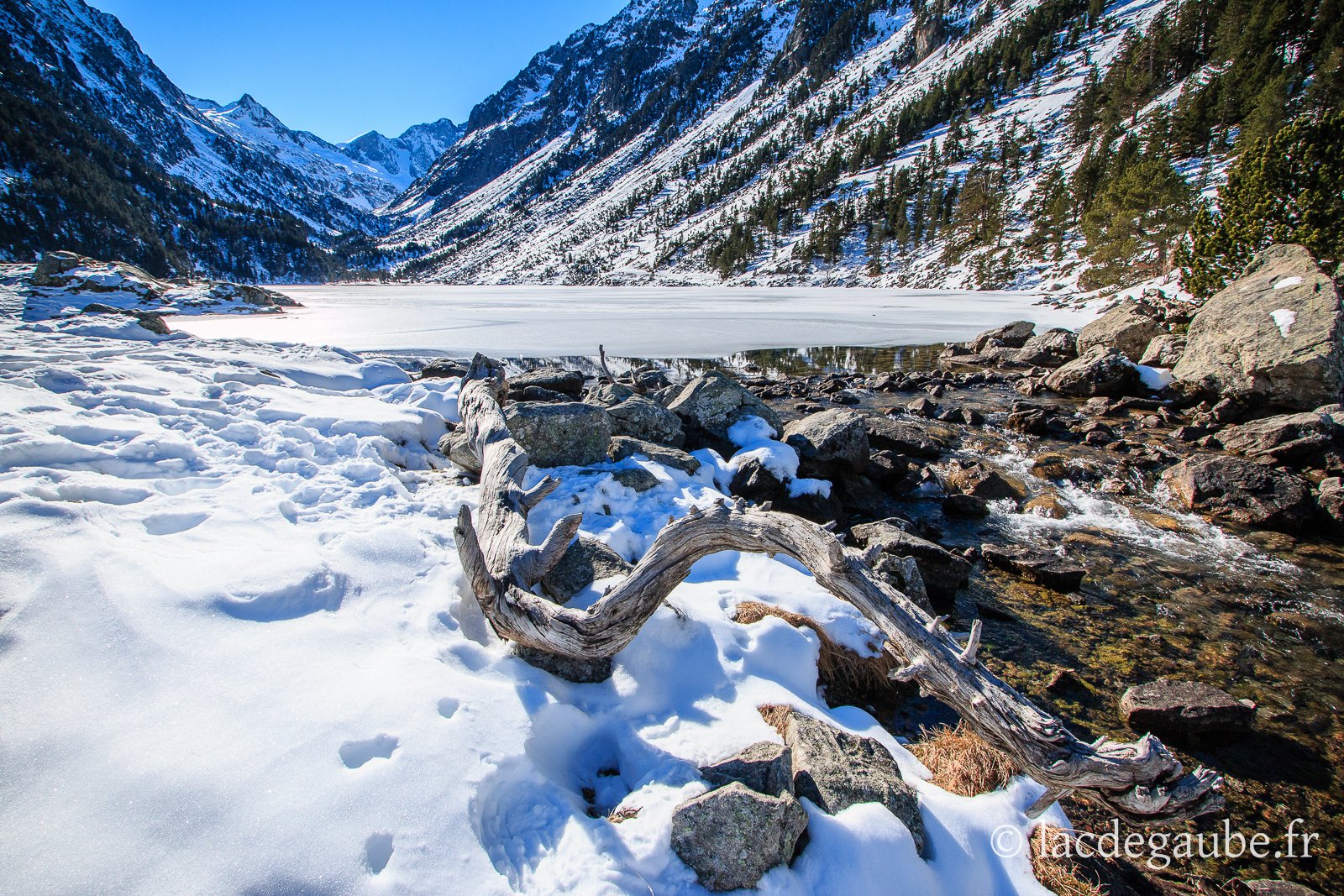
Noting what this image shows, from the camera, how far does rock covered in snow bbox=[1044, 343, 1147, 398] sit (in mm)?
13375

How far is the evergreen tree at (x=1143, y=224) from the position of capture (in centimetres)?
2542

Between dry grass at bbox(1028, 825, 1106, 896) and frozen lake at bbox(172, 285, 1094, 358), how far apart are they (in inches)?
736

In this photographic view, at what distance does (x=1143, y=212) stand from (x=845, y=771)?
121ft

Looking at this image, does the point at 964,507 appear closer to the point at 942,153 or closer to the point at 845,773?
the point at 845,773

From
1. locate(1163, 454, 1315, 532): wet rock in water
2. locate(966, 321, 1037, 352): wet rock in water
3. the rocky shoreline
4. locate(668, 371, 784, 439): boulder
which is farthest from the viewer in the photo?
locate(966, 321, 1037, 352): wet rock in water

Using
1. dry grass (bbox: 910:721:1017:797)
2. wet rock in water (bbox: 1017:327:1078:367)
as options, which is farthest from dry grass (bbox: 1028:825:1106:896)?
wet rock in water (bbox: 1017:327:1078:367)

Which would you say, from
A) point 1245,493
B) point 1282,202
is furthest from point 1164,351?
point 1245,493

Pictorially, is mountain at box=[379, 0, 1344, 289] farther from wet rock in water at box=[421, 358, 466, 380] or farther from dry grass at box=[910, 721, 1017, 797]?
dry grass at box=[910, 721, 1017, 797]

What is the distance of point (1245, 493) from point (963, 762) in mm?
7246

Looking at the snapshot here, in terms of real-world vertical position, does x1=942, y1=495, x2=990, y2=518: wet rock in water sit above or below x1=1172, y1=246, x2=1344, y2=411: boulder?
Result: below

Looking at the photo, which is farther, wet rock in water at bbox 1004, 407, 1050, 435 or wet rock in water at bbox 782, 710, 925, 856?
wet rock in water at bbox 1004, 407, 1050, 435

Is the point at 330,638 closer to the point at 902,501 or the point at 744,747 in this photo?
the point at 744,747

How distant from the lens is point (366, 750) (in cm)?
254

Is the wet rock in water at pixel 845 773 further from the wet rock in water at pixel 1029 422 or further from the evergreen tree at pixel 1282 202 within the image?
the evergreen tree at pixel 1282 202
